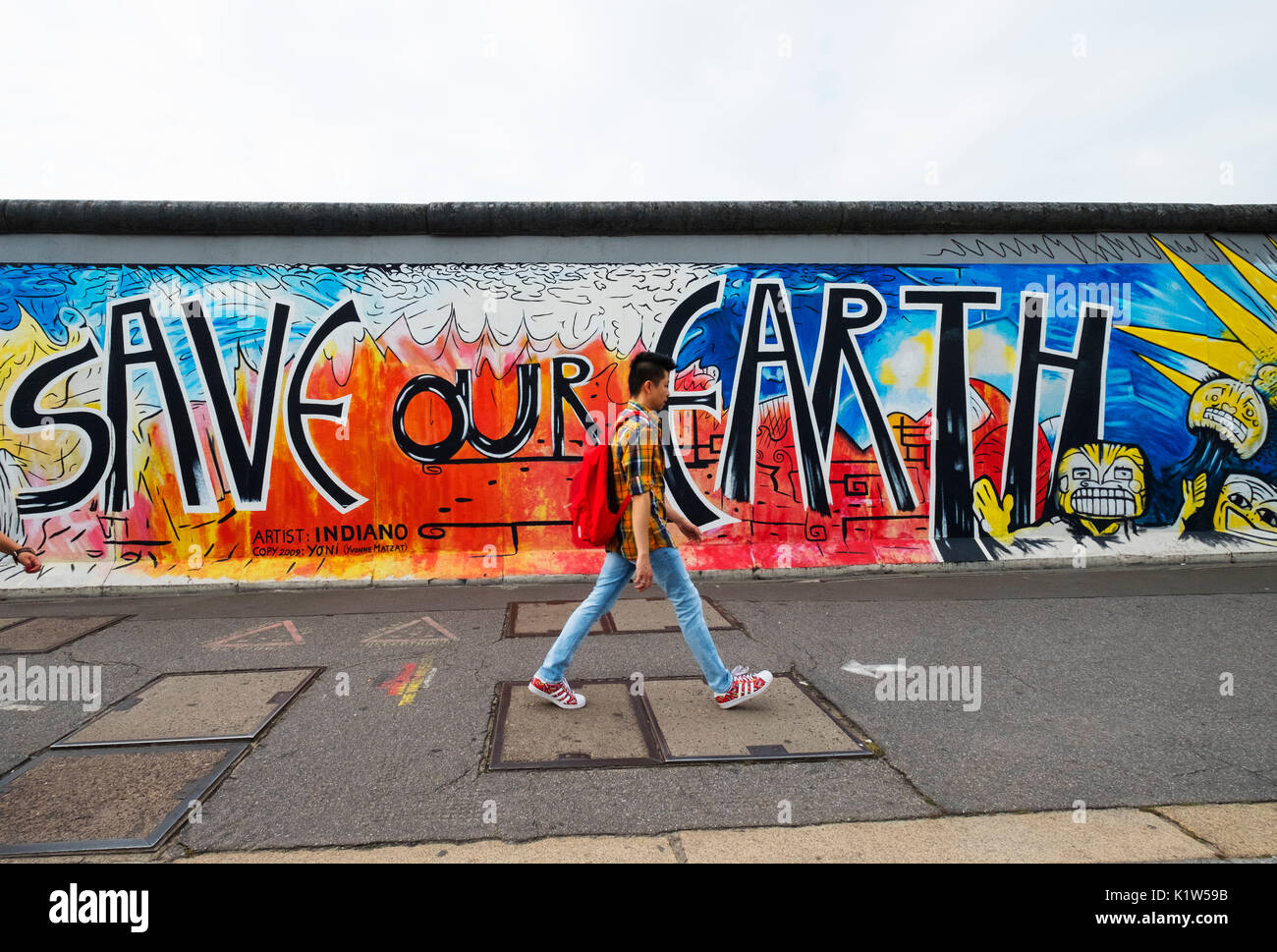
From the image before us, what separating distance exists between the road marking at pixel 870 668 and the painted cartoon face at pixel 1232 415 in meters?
6.33

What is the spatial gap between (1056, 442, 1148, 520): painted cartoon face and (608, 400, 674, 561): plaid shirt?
6.43 metres

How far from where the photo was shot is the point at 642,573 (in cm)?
362

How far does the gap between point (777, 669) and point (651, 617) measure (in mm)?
1479

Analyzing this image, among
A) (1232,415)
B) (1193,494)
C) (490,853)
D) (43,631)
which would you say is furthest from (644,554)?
(1232,415)

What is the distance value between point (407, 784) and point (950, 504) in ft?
22.5

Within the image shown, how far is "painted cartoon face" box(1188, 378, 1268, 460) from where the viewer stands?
8.36 m

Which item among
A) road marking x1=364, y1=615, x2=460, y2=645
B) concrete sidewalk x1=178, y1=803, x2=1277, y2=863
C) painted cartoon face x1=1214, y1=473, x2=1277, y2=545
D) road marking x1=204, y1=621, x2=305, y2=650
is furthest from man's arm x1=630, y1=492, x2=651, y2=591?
painted cartoon face x1=1214, y1=473, x2=1277, y2=545

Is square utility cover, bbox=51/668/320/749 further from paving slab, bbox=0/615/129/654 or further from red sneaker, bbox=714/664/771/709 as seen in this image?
red sneaker, bbox=714/664/771/709

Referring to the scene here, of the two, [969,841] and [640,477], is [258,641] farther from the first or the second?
[969,841]

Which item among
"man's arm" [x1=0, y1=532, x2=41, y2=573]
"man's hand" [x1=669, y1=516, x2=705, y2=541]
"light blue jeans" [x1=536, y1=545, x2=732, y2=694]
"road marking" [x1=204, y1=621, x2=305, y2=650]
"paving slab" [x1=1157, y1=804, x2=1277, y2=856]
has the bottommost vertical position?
"road marking" [x1=204, y1=621, x2=305, y2=650]

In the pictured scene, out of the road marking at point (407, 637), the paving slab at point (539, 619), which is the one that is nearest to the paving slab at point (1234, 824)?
the paving slab at point (539, 619)

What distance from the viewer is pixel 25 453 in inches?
295
